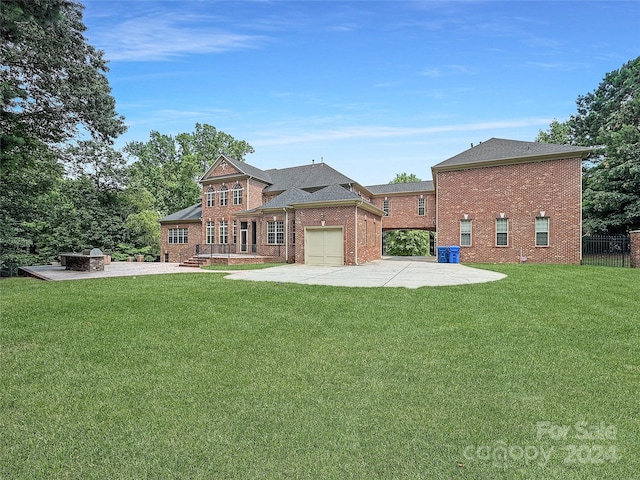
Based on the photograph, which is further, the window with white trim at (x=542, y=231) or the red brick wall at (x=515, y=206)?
the window with white trim at (x=542, y=231)

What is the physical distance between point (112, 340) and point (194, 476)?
3722mm

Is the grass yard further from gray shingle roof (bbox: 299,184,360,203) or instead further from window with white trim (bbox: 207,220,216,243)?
window with white trim (bbox: 207,220,216,243)

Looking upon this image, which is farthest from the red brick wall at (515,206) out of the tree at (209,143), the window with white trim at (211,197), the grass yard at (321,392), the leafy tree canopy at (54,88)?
the tree at (209,143)

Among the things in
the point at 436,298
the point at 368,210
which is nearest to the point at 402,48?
the point at 436,298

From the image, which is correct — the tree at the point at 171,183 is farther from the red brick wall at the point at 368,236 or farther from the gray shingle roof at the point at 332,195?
the red brick wall at the point at 368,236

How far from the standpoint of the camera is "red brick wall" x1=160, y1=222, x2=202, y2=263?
29.2 metres

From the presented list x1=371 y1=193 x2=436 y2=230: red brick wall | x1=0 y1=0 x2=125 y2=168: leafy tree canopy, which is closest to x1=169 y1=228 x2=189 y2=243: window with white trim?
x1=0 y1=0 x2=125 y2=168: leafy tree canopy

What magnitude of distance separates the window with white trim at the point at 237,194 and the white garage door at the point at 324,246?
10.1 metres

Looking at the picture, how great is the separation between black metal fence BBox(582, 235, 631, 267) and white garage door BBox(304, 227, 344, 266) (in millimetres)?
13733

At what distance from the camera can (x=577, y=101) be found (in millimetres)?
32438

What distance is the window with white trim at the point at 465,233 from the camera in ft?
68.8

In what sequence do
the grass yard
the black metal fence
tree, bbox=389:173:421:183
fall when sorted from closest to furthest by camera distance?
the grass yard < the black metal fence < tree, bbox=389:173:421:183

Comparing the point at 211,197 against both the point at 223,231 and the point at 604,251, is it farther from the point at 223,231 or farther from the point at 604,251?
the point at 604,251

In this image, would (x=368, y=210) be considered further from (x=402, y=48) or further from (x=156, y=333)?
(x=156, y=333)
